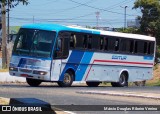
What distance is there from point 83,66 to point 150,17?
20.7 metres

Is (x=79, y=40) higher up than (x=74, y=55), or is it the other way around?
(x=79, y=40)

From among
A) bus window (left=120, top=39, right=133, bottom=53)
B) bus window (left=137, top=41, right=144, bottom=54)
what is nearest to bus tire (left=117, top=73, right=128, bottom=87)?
bus window (left=120, top=39, right=133, bottom=53)

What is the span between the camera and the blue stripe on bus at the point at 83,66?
2586 cm

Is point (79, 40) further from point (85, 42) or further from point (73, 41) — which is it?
point (85, 42)

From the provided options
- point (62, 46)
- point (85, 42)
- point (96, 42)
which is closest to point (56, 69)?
point (62, 46)

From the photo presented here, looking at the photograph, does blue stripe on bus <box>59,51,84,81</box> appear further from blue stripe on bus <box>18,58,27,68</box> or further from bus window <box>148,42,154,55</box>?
bus window <box>148,42,154,55</box>

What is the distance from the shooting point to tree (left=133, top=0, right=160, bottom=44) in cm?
4491

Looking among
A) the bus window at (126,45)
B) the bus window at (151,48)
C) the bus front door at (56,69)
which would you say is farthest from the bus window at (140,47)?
the bus front door at (56,69)

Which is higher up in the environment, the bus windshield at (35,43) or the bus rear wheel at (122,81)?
the bus windshield at (35,43)

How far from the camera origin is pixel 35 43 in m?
23.9

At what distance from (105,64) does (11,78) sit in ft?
26.6

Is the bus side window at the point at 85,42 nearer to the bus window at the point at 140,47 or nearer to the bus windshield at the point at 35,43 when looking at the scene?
the bus windshield at the point at 35,43

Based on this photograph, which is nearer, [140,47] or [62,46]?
[62,46]

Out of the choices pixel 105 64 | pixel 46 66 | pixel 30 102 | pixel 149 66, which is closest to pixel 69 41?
pixel 46 66
